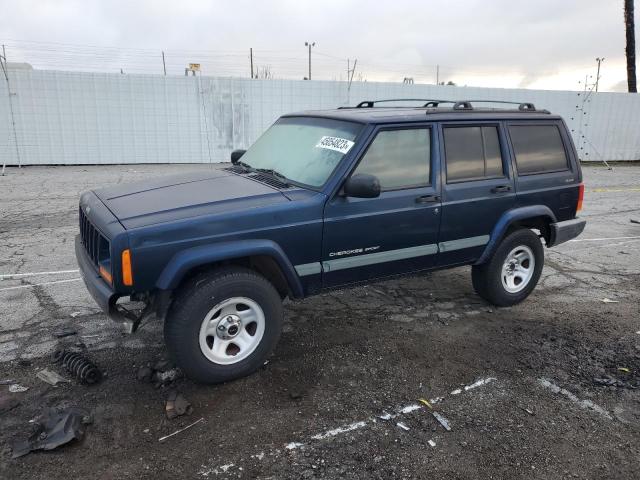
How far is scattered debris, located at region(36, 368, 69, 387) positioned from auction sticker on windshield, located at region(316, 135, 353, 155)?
8.72 feet

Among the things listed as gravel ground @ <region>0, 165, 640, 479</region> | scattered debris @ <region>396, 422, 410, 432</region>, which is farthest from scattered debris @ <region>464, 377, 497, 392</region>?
scattered debris @ <region>396, 422, 410, 432</region>

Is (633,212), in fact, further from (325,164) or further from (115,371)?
(115,371)

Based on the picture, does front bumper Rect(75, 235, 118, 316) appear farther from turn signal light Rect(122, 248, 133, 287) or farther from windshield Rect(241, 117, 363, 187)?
windshield Rect(241, 117, 363, 187)

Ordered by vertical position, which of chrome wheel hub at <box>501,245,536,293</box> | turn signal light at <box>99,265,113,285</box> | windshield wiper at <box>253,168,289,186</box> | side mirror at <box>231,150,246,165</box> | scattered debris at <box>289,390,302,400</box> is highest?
side mirror at <box>231,150,246,165</box>

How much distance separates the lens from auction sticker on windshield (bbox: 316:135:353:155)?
13.1 feet

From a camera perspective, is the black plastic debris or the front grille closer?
the black plastic debris

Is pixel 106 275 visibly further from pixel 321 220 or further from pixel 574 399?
pixel 574 399

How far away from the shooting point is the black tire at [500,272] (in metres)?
4.94

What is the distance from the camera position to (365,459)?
289 cm

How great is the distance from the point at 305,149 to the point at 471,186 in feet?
5.07

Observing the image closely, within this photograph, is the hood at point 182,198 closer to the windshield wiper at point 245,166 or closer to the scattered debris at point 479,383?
A: the windshield wiper at point 245,166

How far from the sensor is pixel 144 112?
55.9 ft

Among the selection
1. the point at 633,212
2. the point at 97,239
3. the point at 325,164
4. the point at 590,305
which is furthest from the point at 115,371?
the point at 633,212

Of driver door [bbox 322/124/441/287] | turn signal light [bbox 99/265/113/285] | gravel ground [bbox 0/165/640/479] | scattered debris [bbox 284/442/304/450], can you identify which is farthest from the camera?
driver door [bbox 322/124/441/287]
